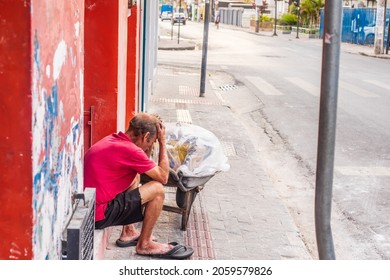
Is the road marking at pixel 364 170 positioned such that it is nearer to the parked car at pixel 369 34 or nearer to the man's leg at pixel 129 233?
the man's leg at pixel 129 233

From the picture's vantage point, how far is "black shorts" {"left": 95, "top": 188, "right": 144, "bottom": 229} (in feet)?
16.2

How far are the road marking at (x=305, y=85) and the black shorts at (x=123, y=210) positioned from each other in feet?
38.1

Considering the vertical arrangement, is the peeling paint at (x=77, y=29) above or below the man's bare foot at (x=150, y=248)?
above

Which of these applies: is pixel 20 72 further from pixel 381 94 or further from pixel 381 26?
pixel 381 26

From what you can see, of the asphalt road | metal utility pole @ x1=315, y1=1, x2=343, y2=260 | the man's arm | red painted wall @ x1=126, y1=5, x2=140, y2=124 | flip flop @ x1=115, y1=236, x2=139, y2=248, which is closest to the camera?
metal utility pole @ x1=315, y1=1, x2=343, y2=260

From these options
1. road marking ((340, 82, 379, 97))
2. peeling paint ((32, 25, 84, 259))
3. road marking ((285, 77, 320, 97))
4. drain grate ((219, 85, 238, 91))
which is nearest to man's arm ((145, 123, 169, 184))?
peeling paint ((32, 25, 84, 259))

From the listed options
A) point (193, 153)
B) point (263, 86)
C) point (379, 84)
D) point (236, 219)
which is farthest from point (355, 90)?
point (193, 153)

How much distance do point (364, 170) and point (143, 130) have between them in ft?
15.0

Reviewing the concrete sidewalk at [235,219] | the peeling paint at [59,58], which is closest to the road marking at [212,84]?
the concrete sidewalk at [235,219]

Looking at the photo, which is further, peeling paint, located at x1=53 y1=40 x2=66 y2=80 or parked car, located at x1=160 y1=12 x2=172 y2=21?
parked car, located at x1=160 y1=12 x2=172 y2=21

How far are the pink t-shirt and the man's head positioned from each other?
0.16 metres

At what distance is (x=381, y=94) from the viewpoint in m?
16.4

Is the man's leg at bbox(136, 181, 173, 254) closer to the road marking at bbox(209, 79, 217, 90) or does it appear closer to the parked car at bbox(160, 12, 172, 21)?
the road marking at bbox(209, 79, 217, 90)

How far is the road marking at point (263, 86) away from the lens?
16.7 m
